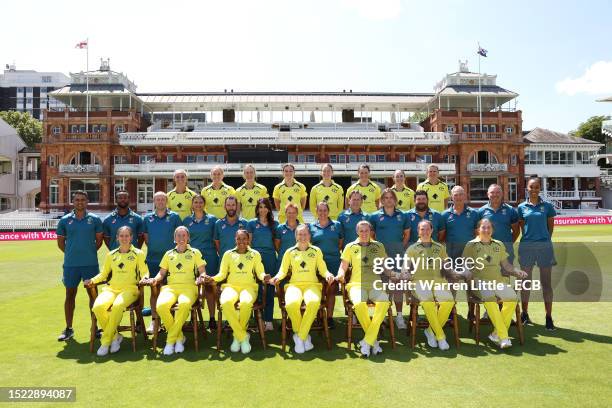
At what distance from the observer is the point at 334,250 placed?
256 inches

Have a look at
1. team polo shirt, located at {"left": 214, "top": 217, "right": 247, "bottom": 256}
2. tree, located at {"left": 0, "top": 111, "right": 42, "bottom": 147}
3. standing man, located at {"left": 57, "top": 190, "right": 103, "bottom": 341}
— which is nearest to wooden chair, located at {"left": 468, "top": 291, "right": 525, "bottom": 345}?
team polo shirt, located at {"left": 214, "top": 217, "right": 247, "bottom": 256}

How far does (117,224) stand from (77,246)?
2.10 feet

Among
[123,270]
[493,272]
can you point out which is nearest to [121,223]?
[123,270]

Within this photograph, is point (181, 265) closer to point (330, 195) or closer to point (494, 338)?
point (330, 195)

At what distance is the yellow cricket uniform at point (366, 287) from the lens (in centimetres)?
539

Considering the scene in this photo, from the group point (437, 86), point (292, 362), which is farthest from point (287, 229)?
point (437, 86)

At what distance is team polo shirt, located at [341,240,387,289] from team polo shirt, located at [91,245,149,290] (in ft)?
9.15

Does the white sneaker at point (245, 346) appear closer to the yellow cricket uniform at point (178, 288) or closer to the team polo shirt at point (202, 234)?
the yellow cricket uniform at point (178, 288)

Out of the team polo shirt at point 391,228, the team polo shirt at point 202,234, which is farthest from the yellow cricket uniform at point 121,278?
the team polo shirt at point 391,228

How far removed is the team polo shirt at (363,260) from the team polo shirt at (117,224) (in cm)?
329

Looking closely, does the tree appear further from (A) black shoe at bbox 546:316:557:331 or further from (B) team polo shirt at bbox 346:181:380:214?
(A) black shoe at bbox 546:316:557:331

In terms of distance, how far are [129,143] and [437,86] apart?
31195 millimetres

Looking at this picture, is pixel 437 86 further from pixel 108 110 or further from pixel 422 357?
pixel 422 357

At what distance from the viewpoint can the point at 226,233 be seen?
6.56 meters
